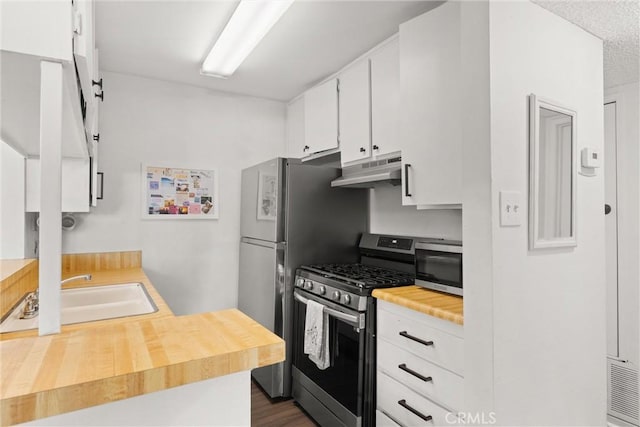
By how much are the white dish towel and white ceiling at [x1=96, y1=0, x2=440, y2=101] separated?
1.67 m

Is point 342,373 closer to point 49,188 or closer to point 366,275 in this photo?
point 366,275

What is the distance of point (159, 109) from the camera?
302 centimetres

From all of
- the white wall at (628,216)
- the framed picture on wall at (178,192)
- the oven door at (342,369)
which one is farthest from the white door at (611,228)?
the framed picture on wall at (178,192)

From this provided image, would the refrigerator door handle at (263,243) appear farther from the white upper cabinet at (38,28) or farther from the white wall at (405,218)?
the white upper cabinet at (38,28)

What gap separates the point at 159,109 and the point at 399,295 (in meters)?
2.48

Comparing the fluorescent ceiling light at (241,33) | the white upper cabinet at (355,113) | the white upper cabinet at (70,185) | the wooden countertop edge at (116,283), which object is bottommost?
the wooden countertop edge at (116,283)

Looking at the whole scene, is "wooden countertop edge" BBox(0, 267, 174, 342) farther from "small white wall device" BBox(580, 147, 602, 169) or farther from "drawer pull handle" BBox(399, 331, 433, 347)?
"small white wall device" BBox(580, 147, 602, 169)

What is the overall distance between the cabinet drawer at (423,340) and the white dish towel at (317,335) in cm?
39

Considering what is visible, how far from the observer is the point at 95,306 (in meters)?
1.84

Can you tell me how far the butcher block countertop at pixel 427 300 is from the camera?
1535 millimetres

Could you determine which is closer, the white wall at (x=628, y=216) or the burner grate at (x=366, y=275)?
the burner grate at (x=366, y=275)

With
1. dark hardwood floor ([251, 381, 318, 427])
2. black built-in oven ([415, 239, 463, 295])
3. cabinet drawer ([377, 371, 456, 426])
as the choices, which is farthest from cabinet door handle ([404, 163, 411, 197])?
dark hardwood floor ([251, 381, 318, 427])

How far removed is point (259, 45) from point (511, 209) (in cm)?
184

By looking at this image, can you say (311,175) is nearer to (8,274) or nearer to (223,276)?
(223,276)
